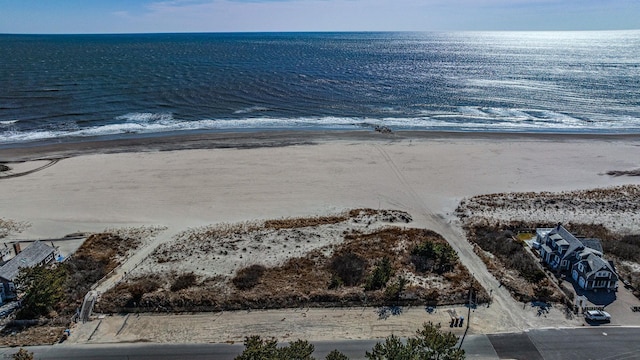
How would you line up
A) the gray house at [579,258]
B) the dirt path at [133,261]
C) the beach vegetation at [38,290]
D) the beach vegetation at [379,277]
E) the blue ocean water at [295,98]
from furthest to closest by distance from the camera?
the blue ocean water at [295,98] → the dirt path at [133,261] → the beach vegetation at [379,277] → the gray house at [579,258] → the beach vegetation at [38,290]

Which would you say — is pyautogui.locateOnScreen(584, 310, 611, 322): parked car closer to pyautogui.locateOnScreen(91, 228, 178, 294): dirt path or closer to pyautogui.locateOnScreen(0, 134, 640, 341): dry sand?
→ pyautogui.locateOnScreen(0, 134, 640, 341): dry sand

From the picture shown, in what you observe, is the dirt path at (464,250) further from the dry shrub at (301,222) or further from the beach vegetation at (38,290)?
the beach vegetation at (38,290)

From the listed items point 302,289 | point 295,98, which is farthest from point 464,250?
point 295,98

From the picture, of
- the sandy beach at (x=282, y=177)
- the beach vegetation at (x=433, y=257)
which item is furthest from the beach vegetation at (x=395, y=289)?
the sandy beach at (x=282, y=177)

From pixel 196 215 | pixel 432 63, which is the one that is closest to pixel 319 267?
pixel 196 215

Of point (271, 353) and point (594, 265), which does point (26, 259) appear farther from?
point (594, 265)

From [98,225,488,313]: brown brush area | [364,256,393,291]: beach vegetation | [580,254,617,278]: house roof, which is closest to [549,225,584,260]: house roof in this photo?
[580,254,617,278]: house roof
